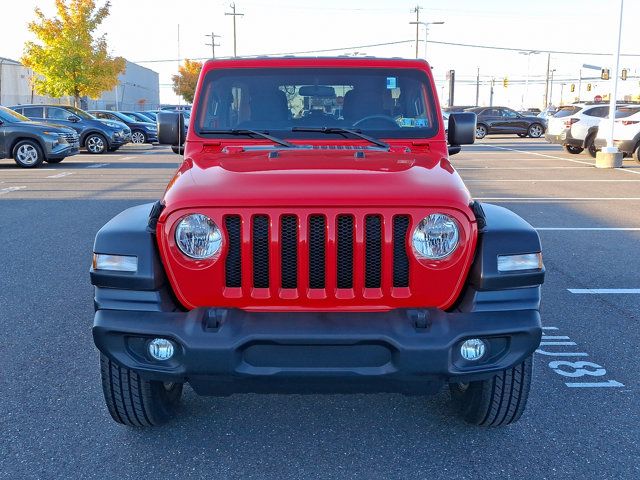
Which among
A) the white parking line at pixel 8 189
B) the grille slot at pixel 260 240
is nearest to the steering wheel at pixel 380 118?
the grille slot at pixel 260 240

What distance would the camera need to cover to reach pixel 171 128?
453cm

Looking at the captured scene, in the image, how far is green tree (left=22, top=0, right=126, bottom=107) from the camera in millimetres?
34656

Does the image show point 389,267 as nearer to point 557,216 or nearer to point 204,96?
point 204,96

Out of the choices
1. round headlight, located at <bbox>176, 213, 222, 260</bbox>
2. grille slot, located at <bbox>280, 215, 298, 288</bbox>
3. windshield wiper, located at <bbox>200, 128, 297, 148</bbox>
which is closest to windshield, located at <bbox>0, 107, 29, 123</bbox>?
windshield wiper, located at <bbox>200, 128, 297, 148</bbox>

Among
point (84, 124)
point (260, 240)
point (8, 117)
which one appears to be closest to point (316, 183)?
point (260, 240)

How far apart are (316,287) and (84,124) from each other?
22131mm

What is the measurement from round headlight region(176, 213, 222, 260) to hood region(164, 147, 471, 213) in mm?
70

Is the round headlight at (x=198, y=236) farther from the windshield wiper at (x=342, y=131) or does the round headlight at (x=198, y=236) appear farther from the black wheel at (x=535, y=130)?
the black wheel at (x=535, y=130)

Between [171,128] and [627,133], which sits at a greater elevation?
[171,128]

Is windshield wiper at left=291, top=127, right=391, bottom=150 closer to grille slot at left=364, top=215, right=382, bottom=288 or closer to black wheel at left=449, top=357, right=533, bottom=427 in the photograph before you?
grille slot at left=364, top=215, right=382, bottom=288

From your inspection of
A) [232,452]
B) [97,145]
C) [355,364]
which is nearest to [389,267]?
[355,364]

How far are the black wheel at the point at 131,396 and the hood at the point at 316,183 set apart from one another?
85 centimetres

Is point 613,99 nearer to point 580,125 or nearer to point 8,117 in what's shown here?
point 580,125

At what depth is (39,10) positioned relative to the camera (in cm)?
3588
